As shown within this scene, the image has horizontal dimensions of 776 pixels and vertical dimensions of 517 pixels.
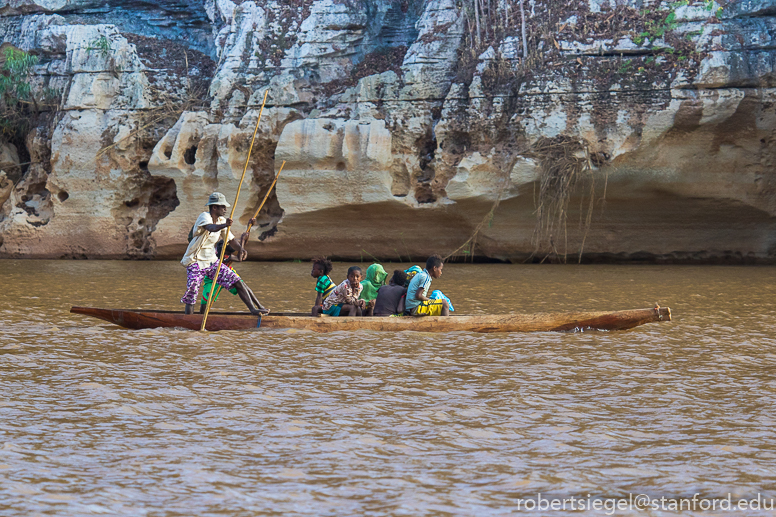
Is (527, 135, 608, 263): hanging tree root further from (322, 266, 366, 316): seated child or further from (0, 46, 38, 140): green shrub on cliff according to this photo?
(0, 46, 38, 140): green shrub on cliff

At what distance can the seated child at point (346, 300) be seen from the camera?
796 centimetres

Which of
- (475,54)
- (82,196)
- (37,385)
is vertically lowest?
(37,385)

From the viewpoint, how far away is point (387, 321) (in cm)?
738

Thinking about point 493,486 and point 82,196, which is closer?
point 493,486

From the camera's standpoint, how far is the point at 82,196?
1761 centimetres

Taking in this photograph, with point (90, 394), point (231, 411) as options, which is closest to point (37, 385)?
point (90, 394)

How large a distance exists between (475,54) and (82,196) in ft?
31.5

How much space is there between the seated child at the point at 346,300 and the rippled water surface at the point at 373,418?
0.80 m

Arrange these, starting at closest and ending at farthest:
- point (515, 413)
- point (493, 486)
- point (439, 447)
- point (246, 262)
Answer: point (493, 486) < point (439, 447) < point (515, 413) < point (246, 262)

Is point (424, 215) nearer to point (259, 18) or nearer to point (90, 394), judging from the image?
point (259, 18)

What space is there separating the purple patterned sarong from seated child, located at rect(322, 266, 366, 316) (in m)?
1.02

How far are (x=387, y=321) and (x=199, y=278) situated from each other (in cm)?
202

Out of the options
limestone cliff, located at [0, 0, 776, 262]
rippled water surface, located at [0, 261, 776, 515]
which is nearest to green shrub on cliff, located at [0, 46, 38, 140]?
limestone cliff, located at [0, 0, 776, 262]

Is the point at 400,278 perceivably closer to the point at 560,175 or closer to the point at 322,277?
the point at 322,277
